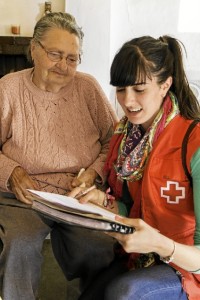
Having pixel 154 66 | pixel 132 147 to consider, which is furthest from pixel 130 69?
pixel 132 147

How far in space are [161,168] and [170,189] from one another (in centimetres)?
7

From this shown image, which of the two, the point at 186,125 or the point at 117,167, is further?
the point at 117,167

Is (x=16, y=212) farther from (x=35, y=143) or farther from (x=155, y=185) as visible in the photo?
(x=155, y=185)

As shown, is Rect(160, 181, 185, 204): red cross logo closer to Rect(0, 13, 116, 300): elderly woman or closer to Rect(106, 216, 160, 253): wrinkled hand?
Rect(106, 216, 160, 253): wrinkled hand

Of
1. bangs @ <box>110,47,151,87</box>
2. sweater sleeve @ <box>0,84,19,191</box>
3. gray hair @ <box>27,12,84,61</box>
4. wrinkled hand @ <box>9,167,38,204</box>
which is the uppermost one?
gray hair @ <box>27,12,84,61</box>

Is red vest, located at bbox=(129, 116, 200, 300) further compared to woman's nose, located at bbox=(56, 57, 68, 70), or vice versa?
woman's nose, located at bbox=(56, 57, 68, 70)

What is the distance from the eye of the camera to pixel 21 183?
4.50 ft

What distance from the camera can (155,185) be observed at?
108 centimetres

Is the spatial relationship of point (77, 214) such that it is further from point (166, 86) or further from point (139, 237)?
point (166, 86)

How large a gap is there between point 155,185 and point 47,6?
6.66ft

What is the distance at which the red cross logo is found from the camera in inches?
41.4

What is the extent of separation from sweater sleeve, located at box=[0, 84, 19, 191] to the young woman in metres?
0.38

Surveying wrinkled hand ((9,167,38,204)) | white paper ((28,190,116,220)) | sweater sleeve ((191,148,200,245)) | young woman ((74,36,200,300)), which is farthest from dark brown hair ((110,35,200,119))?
wrinkled hand ((9,167,38,204))

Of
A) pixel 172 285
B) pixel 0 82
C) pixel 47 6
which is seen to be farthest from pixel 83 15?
pixel 172 285
